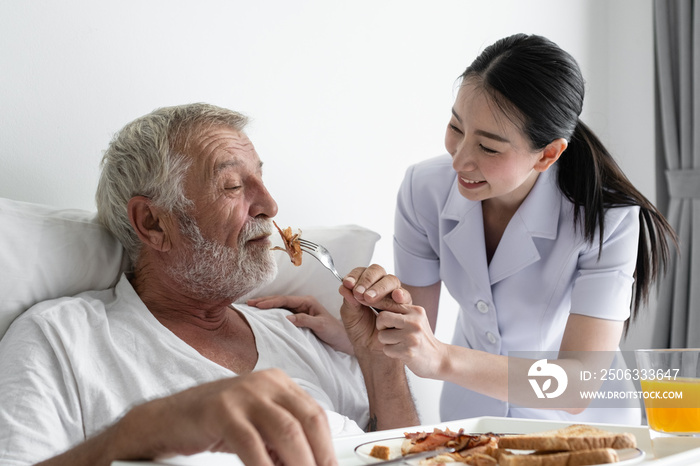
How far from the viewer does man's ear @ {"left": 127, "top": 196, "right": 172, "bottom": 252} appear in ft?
5.30

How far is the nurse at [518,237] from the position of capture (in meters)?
1.61

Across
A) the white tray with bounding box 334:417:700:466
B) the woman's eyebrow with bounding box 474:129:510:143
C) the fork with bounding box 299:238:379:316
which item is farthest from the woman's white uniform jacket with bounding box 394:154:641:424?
the white tray with bounding box 334:417:700:466

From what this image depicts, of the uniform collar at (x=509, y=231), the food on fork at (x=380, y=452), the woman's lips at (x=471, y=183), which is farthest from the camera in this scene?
the uniform collar at (x=509, y=231)

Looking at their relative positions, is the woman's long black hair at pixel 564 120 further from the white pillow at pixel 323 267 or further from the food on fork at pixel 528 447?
the food on fork at pixel 528 447

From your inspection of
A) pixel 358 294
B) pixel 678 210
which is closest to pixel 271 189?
pixel 358 294

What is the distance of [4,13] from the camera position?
5.31ft

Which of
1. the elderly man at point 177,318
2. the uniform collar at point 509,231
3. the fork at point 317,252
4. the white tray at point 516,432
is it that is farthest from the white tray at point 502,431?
the uniform collar at point 509,231

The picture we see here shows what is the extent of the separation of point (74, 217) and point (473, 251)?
1089 mm

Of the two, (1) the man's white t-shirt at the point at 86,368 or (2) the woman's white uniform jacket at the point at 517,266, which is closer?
(1) the man's white t-shirt at the point at 86,368

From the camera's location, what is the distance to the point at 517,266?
1.87 m

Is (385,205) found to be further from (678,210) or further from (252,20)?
(678,210)

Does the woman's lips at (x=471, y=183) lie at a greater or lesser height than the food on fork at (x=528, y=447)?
greater

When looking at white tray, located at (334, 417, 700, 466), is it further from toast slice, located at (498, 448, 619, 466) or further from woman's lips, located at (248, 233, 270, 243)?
woman's lips, located at (248, 233, 270, 243)

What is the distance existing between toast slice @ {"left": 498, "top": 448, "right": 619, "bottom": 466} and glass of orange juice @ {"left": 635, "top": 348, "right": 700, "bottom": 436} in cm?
24
